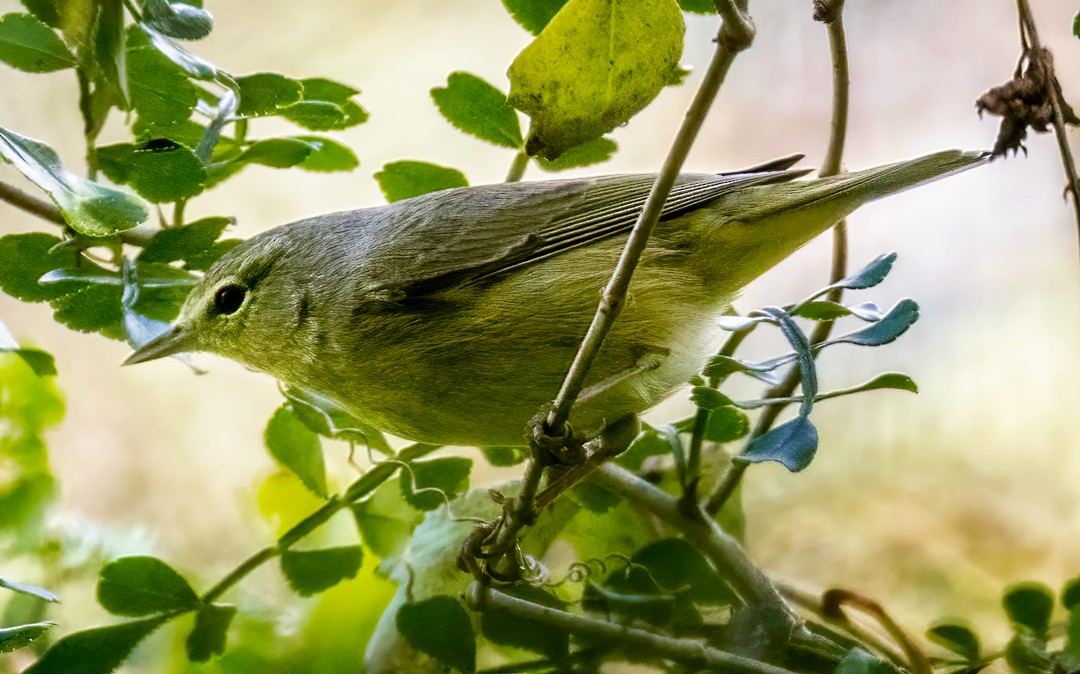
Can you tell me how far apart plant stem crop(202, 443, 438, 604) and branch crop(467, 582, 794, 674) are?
0.34 meters

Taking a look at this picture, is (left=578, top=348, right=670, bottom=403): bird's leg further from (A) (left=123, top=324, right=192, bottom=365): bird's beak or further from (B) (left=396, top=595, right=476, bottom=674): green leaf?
(A) (left=123, top=324, right=192, bottom=365): bird's beak

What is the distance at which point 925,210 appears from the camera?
261cm

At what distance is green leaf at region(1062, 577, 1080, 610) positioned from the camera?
1.33 metres

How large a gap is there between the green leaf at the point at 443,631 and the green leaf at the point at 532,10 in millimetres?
824

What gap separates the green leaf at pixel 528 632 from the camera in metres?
1.30

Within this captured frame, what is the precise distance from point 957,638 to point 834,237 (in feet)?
2.42

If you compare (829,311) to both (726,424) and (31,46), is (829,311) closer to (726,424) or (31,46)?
(726,424)

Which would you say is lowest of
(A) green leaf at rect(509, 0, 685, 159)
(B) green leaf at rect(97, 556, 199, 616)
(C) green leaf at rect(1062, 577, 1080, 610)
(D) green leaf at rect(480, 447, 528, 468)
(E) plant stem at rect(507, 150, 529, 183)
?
(C) green leaf at rect(1062, 577, 1080, 610)

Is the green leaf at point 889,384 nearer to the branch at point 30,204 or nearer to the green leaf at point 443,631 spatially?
the green leaf at point 443,631

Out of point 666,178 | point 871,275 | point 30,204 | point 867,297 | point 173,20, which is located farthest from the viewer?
point 867,297

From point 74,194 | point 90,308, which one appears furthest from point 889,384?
point 90,308

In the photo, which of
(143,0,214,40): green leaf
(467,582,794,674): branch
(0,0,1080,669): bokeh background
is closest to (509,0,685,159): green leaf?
(143,0,214,40): green leaf

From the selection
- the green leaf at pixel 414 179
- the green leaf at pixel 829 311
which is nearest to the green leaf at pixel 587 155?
the green leaf at pixel 414 179

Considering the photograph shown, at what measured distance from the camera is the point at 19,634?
3.14 feet
